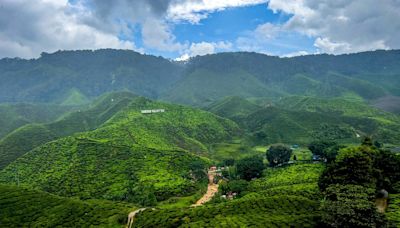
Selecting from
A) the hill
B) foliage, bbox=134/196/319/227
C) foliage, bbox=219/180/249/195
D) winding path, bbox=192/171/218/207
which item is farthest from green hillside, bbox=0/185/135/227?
foliage, bbox=219/180/249/195

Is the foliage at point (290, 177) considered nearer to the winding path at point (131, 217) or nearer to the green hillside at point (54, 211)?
the winding path at point (131, 217)

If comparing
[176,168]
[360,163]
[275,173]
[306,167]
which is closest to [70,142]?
[176,168]

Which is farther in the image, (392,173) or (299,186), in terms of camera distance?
(299,186)

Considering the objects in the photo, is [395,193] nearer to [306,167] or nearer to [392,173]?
[392,173]

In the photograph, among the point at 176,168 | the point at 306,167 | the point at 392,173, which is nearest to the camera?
the point at 392,173

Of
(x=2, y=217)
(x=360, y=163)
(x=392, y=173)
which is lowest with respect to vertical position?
(x=2, y=217)

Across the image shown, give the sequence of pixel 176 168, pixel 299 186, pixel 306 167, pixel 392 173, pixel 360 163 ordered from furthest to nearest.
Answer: pixel 176 168 → pixel 306 167 → pixel 299 186 → pixel 392 173 → pixel 360 163
